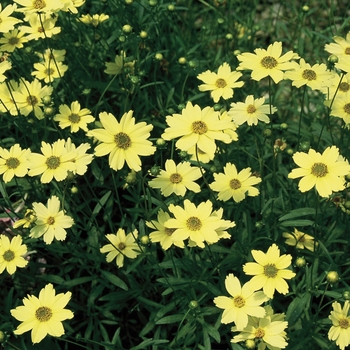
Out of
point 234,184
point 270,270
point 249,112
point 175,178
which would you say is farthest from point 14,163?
point 270,270

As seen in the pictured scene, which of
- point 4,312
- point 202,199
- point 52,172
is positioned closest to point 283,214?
point 202,199

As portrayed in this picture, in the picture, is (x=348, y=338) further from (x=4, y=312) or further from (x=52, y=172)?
(x=4, y=312)

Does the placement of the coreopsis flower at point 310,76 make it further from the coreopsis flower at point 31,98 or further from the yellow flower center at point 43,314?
the yellow flower center at point 43,314

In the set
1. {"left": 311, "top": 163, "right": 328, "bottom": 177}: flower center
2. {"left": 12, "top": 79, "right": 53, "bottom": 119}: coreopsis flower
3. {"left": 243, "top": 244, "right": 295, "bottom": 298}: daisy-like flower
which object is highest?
{"left": 12, "top": 79, "right": 53, "bottom": 119}: coreopsis flower

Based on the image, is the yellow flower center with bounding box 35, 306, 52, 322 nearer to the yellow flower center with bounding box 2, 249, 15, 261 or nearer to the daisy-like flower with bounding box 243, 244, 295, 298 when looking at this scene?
the yellow flower center with bounding box 2, 249, 15, 261

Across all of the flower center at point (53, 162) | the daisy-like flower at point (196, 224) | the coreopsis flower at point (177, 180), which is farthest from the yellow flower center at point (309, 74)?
the flower center at point (53, 162)

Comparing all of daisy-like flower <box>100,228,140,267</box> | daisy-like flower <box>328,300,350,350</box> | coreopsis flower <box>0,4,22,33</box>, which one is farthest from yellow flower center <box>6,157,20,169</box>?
daisy-like flower <box>328,300,350,350</box>

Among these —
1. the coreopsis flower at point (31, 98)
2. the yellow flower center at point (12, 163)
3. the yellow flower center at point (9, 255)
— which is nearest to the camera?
the yellow flower center at point (9, 255)
